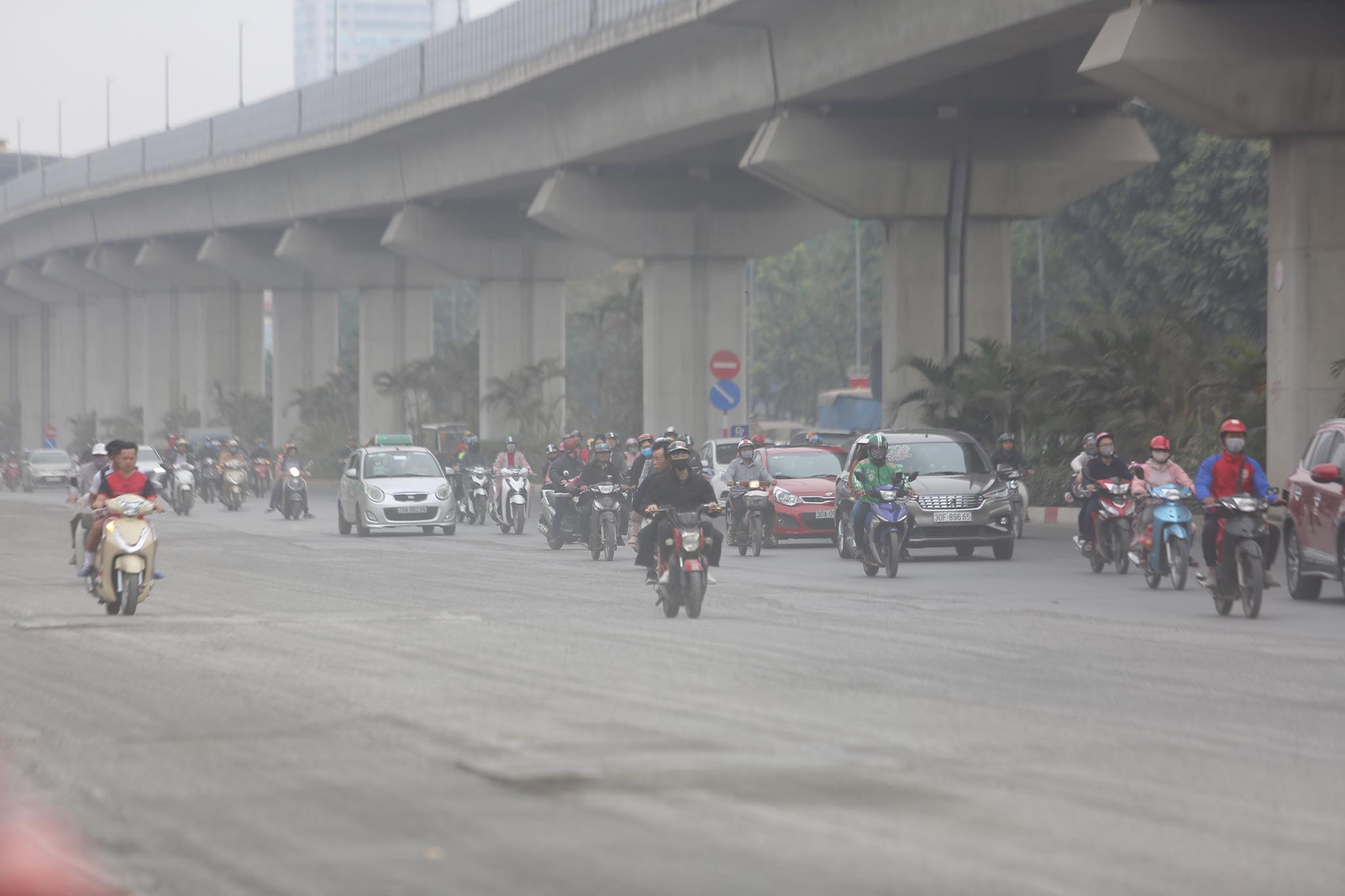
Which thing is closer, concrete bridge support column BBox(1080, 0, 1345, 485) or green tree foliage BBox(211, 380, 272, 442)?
concrete bridge support column BBox(1080, 0, 1345, 485)

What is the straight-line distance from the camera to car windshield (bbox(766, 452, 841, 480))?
31.3 m

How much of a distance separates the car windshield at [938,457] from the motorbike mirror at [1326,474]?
917cm

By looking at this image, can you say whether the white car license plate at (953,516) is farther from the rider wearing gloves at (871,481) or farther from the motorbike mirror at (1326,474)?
the motorbike mirror at (1326,474)

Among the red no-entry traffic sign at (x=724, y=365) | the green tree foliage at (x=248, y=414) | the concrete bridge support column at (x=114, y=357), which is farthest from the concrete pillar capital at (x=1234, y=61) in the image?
the concrete bridge support column at (x=114, y=357)

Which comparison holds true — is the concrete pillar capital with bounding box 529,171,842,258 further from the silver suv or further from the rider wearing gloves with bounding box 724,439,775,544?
the silver suv

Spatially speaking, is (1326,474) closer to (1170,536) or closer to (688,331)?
(1170,536)

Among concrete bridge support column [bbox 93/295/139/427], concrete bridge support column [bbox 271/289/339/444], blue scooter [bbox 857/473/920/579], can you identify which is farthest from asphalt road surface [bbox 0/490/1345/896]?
concrete bridge support column [bbox 93/295/139/427]

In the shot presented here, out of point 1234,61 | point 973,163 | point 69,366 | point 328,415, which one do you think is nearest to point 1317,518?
point 1234,61

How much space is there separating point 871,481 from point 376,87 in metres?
31.3

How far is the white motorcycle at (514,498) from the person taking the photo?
3528 centimetres

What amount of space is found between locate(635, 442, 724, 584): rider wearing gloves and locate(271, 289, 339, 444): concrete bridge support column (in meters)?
54.8

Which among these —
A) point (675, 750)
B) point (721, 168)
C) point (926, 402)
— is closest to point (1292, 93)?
point (926, 402)

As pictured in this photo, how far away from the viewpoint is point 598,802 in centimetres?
834

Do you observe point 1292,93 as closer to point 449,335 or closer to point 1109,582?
point 1109,582
